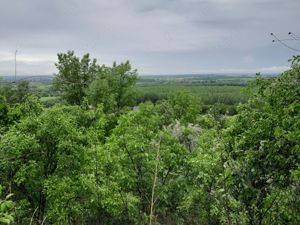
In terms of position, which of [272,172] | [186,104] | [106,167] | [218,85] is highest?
[218,85]

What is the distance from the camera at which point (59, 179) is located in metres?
22.6

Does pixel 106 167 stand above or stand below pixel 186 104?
below

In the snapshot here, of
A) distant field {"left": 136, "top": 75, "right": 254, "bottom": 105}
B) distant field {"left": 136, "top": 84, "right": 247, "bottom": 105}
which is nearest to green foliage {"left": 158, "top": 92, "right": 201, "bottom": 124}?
distant field {"left": 136, "top": 84, "right": 247, "bottom": 105}

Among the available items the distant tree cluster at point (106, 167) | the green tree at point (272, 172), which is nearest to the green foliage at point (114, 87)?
the distant tree cluster at point (106, 167)

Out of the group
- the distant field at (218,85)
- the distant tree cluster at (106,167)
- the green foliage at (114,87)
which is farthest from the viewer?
the green foliage at (114,87)

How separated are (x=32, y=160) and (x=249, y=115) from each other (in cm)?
1628

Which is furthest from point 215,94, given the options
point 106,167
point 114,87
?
point 114,87

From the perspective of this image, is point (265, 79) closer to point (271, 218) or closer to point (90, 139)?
point (271, 218)

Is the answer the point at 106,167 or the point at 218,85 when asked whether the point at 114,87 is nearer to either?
the point at 106,167

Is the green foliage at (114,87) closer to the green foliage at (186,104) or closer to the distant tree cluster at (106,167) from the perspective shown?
the green foliage at (186,104)

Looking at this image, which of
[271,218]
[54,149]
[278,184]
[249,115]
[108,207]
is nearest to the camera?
[278,184]

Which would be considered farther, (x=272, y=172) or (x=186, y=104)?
(x=186, y=104)

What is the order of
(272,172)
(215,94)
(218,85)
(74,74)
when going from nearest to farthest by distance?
(272,172)
(215,94)
(218,85)
(74,74)

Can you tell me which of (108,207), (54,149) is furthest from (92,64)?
(108,207)
